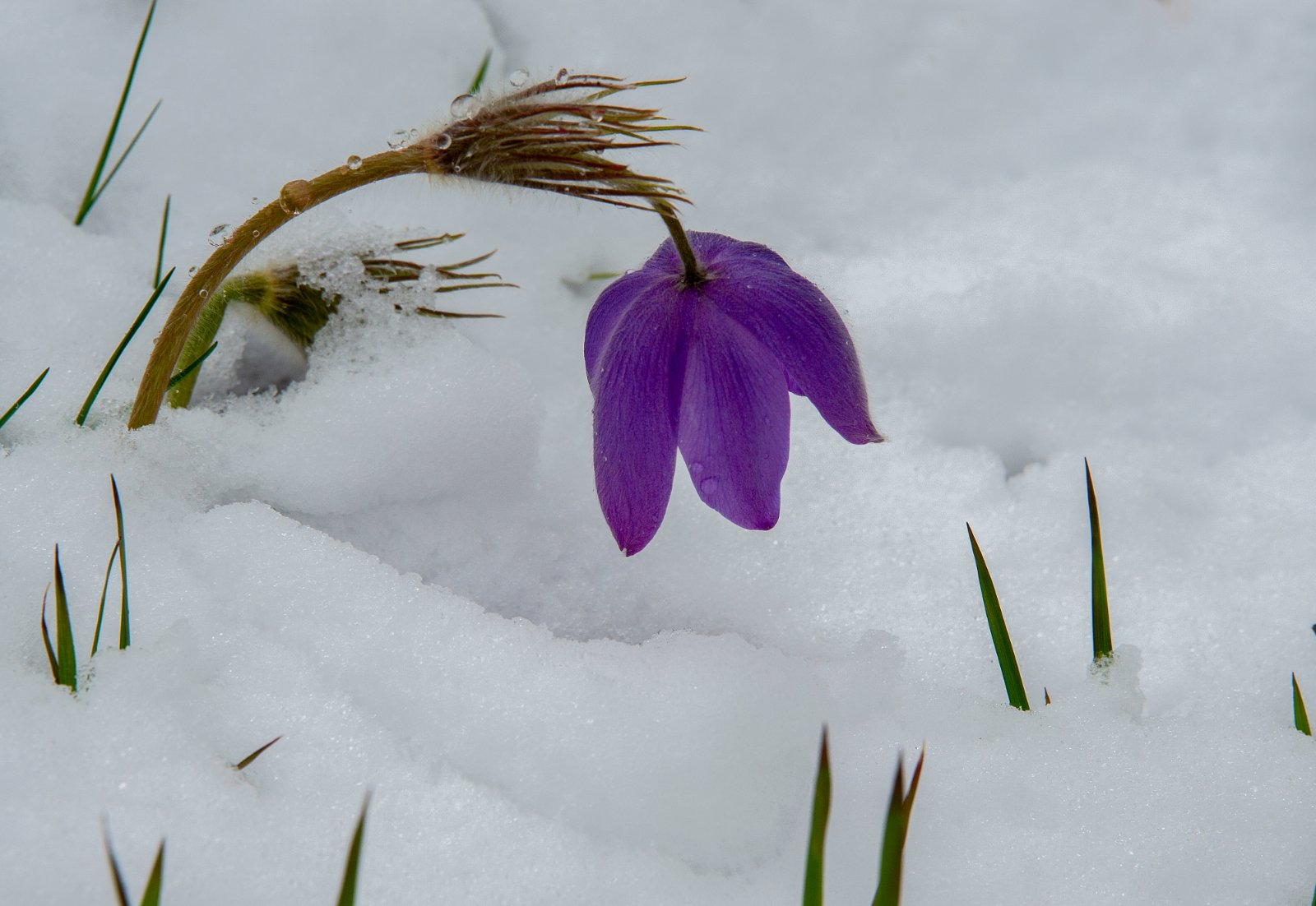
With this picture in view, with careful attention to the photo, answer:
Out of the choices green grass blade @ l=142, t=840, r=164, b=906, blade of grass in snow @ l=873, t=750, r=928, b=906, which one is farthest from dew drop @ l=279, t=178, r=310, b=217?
blade of grass in snow @ l=873, t=750, r=928, b=906

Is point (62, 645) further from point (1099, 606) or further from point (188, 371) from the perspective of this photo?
point (1099, 606)

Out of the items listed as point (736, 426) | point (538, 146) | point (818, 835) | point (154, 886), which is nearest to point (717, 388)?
point (736, 426)

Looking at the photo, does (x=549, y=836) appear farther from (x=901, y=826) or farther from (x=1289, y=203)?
(x=1289, y=203)

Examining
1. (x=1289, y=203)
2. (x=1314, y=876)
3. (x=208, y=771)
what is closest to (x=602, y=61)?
(x=1289, y=203)

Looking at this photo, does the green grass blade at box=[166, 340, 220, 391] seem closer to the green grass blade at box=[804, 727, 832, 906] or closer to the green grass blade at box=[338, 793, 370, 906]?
the green grass blade at box=[338, 793, 370, 906]

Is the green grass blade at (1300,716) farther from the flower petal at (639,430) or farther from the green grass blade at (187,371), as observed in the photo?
the green grass blade at (187,371)

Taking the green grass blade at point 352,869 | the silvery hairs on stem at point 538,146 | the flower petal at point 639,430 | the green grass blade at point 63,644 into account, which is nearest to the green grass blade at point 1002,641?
the flower petal at point 639,430
